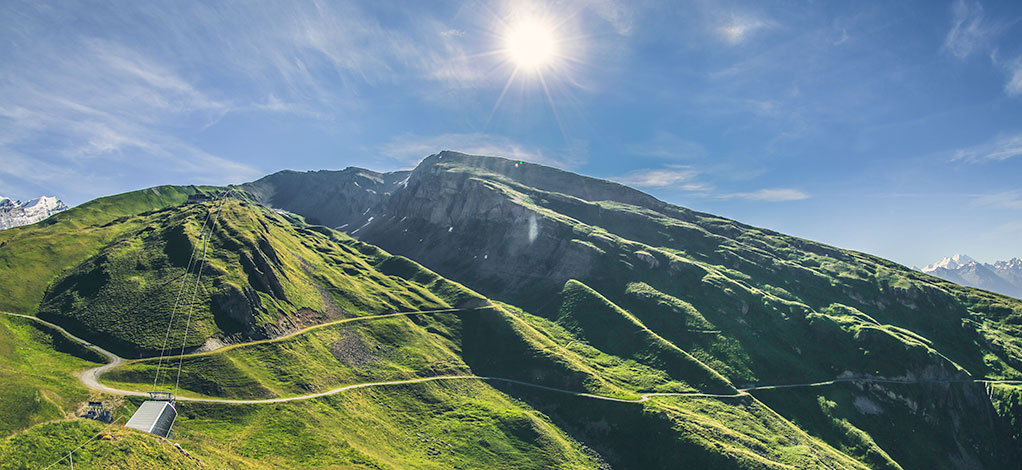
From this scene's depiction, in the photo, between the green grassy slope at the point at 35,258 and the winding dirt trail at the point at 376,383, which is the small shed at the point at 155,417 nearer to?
the winding dirt trail at the point at 376,383

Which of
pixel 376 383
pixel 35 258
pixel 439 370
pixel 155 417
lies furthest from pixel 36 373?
pixel 439 370

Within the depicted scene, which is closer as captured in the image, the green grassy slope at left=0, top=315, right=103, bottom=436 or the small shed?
the green grassy slope at left=0, top=315, right=103, bottom=436

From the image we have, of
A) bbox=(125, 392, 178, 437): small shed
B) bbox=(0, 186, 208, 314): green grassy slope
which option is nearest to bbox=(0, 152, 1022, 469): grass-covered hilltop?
bbox=(0, 186, 208, 314): green grassy slope

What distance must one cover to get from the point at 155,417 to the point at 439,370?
7667 cm

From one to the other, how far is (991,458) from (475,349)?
182 m

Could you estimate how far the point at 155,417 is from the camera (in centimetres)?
6116

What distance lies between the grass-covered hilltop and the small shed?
9.82ft

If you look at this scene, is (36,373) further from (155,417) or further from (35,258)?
(35,258)

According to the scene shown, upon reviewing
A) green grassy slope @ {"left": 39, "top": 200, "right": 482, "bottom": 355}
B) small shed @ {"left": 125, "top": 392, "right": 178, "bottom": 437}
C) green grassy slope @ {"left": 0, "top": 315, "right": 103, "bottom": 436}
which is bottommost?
small shed @ {"left": 125, "top": 392, "right": 178, "bottom": 437}

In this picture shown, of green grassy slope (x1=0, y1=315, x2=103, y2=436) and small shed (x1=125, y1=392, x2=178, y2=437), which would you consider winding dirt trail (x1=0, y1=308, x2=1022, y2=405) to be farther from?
small shed (x1=125, y1=392, x2=178, y2=437)

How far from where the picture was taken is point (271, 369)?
97.4m

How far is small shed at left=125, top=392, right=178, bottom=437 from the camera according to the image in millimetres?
59375

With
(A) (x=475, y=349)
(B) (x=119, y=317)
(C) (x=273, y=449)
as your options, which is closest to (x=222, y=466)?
(C) (x=273, y=449)

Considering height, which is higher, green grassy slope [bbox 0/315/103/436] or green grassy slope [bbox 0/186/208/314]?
green grassy slope [bbox 0/186/208/314]
